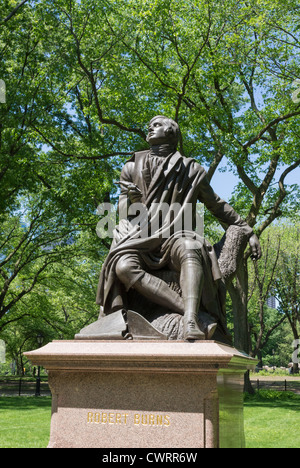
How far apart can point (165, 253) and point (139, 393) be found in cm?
149

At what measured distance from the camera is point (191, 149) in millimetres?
19766

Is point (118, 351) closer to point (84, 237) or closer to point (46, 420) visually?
point (46, 420)

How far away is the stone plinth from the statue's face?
8.51 ft

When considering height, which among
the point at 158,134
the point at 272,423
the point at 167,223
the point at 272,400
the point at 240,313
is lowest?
the point at 272,400

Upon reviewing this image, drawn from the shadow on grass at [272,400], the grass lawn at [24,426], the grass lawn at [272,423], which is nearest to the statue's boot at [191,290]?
the grass lawn at [24,426]

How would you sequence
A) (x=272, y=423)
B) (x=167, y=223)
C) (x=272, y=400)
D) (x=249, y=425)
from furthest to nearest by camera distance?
(x=272, y=400) < (x=272, y=423) < (x=249, y=425) < (x=167, y=223)

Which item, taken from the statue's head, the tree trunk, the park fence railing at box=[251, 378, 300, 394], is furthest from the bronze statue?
the park fence railing at box=[251, 378, 300, 394]

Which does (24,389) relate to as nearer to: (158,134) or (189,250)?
(158,134)

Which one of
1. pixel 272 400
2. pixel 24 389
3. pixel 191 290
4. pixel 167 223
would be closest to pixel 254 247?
pixel 167 223

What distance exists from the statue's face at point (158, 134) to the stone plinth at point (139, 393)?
2.59m

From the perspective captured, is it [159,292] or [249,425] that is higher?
[159,292]

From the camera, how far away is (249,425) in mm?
11586

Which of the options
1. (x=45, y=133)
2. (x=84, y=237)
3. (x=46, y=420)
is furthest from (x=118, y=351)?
(x=84, y=237)
